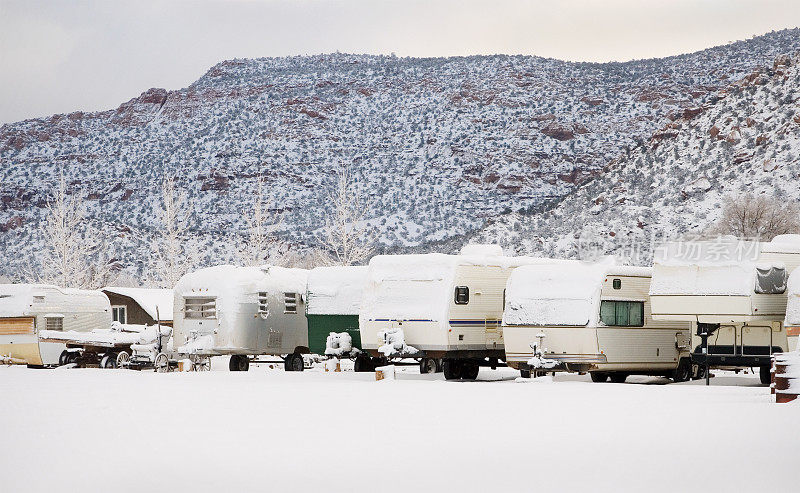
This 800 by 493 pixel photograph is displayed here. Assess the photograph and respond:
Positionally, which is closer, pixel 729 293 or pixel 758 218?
pixel 729 293

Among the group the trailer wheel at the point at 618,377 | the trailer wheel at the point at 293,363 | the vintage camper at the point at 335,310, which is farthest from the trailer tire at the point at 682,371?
the trailer wheel at the point at 293,363

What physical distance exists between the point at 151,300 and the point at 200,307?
14053 millimetres

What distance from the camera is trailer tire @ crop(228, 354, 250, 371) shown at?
28.8 meters

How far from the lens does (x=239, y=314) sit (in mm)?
27219

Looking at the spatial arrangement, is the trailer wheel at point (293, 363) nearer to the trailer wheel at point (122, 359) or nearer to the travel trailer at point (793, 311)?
the trailer wheel at point (122, 359)

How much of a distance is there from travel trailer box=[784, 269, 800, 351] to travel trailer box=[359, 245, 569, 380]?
6232 millimetres

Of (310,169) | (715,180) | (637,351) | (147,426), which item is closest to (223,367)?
(637,351)

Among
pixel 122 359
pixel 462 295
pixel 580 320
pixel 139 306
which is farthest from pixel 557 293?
pixel 139 306

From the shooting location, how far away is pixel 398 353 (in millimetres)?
22359

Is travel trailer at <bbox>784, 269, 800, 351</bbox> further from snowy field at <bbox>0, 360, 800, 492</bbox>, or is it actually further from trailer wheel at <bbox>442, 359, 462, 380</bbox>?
trailer wheel at <bbox>442, 359, 462, 380</bbox>

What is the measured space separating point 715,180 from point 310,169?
45457mm

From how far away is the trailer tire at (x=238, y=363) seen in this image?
2881cm

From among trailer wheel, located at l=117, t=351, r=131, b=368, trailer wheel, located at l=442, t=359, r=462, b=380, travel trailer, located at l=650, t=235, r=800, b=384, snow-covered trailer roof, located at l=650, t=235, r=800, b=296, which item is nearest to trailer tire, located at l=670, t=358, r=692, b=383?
travel trailer, located at l=650, t=235, r=800, b=384

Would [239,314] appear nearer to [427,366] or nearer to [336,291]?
[336,291]
